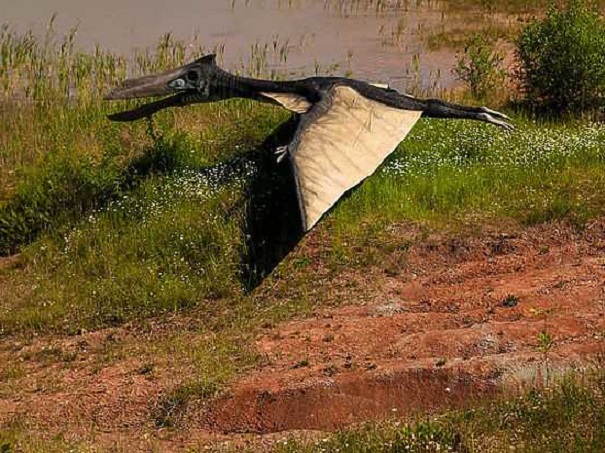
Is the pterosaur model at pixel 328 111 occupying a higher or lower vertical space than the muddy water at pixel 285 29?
lower

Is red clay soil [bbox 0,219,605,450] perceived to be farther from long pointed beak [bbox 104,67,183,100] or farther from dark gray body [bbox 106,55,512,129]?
long pointed beak [bbox 104,67,183,100]

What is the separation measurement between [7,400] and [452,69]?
1003cm

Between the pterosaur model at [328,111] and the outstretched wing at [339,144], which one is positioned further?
the pterosaur model at [328,111]

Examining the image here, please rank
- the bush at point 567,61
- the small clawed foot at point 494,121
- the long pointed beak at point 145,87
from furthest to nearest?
the bush at point 567,61 → the small clawed foot at point 494,121 → the long pointed beak at point 145,87

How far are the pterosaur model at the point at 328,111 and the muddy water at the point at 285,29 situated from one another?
426 cm

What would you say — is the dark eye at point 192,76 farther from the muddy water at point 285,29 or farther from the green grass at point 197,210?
the muddy water at point 285,29

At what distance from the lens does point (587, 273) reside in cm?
723

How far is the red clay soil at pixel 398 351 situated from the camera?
5.66m

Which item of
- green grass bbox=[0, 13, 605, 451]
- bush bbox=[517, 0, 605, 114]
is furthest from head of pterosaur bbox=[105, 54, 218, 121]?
bush bbox=[517, 0, 605, 114]

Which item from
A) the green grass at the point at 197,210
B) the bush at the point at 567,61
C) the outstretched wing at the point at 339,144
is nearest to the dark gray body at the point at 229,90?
the outstretched wing at the point at 339,144

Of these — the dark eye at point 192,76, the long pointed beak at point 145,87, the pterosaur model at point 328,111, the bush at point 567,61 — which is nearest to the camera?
the pterosaur model at point 328,111

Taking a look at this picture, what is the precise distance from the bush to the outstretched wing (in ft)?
9.38

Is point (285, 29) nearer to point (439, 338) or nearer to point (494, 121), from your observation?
point (494, 121)

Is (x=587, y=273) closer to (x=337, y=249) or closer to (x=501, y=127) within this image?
(x=337, y=249)
